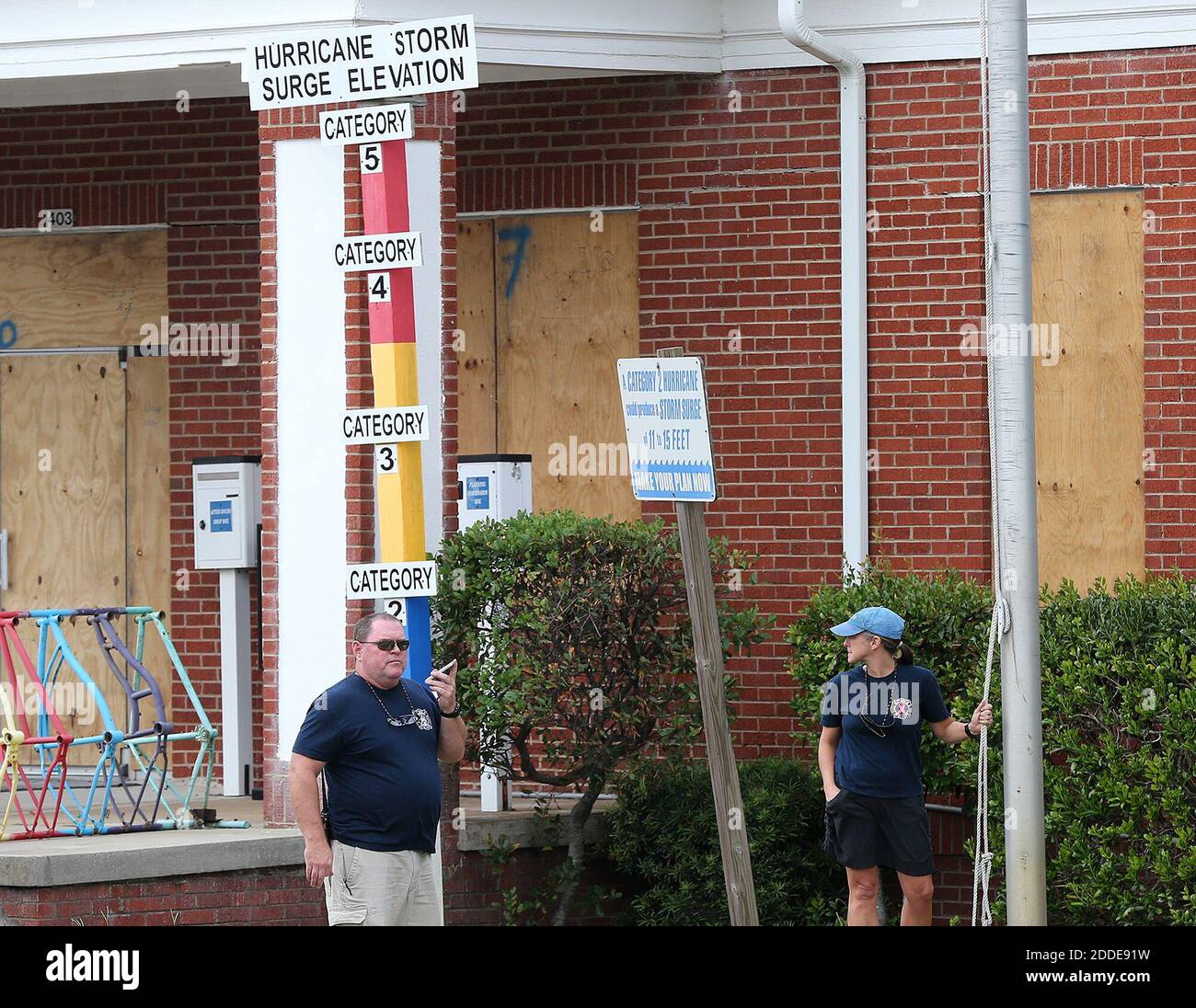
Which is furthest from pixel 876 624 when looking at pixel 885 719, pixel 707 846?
pixel 707 846

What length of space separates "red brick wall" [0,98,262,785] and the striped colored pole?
404cm

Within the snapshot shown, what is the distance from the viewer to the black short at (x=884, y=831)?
27.9 feet

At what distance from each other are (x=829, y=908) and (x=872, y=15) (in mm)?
5002

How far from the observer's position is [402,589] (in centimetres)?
759

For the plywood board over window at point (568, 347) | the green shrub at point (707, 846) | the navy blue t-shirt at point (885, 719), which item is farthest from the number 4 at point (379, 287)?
the plywood board over window at point (568, 347)

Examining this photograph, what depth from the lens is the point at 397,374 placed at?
308 inches

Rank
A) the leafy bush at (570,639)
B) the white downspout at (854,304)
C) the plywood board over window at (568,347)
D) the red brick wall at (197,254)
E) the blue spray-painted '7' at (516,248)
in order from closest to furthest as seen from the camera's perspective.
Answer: the leafy bush at (570,639)
the white downspout at (854,304)
the plywood board over window at (568,347)
the blue spray-painted '7' at (516,248)
the red brick wall at (197,254)

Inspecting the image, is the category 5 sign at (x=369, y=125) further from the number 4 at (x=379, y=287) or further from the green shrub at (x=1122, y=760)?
the green shrub at (x=1122, y=760)

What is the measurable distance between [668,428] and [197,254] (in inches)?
199

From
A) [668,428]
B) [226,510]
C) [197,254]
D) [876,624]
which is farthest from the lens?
[197,254]

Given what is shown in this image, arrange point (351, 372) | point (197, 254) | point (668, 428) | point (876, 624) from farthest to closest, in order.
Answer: point (197, 254) < point (351, 372) < point (876, 624) < point (668, 428)

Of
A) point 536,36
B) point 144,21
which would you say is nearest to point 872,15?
point 536,36

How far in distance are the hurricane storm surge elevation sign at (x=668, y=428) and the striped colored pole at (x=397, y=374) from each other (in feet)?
3.01

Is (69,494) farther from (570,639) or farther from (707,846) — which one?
A: (707,846)
